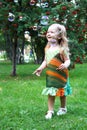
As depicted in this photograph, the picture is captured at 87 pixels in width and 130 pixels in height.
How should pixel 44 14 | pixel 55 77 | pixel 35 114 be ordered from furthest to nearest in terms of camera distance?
pixel 44 14
pixel 35 114
pixel 55 77

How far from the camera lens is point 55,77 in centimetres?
601

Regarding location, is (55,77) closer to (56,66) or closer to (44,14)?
(56,66)

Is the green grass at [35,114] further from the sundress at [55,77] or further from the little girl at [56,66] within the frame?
the sundress at [55,77]

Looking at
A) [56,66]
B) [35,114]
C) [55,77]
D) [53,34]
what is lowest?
[35,114]

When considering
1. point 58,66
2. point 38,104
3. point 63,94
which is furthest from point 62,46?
point 38,104

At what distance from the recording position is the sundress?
602 cm

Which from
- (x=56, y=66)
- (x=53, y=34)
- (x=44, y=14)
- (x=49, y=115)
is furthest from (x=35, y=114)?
(x=44, y=14)

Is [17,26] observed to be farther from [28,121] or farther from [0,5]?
[28,121]

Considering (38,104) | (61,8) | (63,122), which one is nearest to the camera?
(63,122)

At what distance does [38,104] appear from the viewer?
743 centimetres

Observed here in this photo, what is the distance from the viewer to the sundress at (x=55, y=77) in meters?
6.02

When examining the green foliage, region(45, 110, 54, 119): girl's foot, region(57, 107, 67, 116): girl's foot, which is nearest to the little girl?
region(45, 110, 54, 119): girl's foot

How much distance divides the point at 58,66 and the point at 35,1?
8.95m

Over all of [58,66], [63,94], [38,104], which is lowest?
[38,104]
